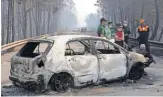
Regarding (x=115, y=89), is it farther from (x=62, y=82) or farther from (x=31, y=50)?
(x=31, y=50)

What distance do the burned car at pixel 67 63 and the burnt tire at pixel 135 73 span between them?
186 mm

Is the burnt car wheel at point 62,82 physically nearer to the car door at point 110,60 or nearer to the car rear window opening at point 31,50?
the car rear window opening at point 31,50

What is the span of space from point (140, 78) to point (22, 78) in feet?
12.5

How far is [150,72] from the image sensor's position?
484 inches

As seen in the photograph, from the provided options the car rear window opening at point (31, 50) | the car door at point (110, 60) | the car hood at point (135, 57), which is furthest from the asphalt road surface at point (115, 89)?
the car rear window opening at point (31, 50)

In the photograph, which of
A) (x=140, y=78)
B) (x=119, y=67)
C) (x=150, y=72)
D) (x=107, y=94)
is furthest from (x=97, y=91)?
(x=150, y=72)

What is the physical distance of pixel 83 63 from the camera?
9.08 metres

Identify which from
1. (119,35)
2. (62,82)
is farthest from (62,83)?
(119,35)

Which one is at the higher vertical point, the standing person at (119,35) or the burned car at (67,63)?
the standing person at (119,35)

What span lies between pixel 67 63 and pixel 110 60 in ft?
4.67

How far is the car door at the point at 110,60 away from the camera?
9492 millimetres

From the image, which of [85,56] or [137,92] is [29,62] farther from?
[137,92]

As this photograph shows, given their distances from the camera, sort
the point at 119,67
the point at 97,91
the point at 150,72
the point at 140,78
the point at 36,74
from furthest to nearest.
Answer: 1. the point at 150,72
2. the point at 140,78
3. the point at 119,67
4. the point at 97,91
5. the point at 36,74

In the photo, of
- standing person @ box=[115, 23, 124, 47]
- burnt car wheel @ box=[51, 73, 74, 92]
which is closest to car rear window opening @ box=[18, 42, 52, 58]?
burnt car wheel @ box=[51, 73, 74, 92]
